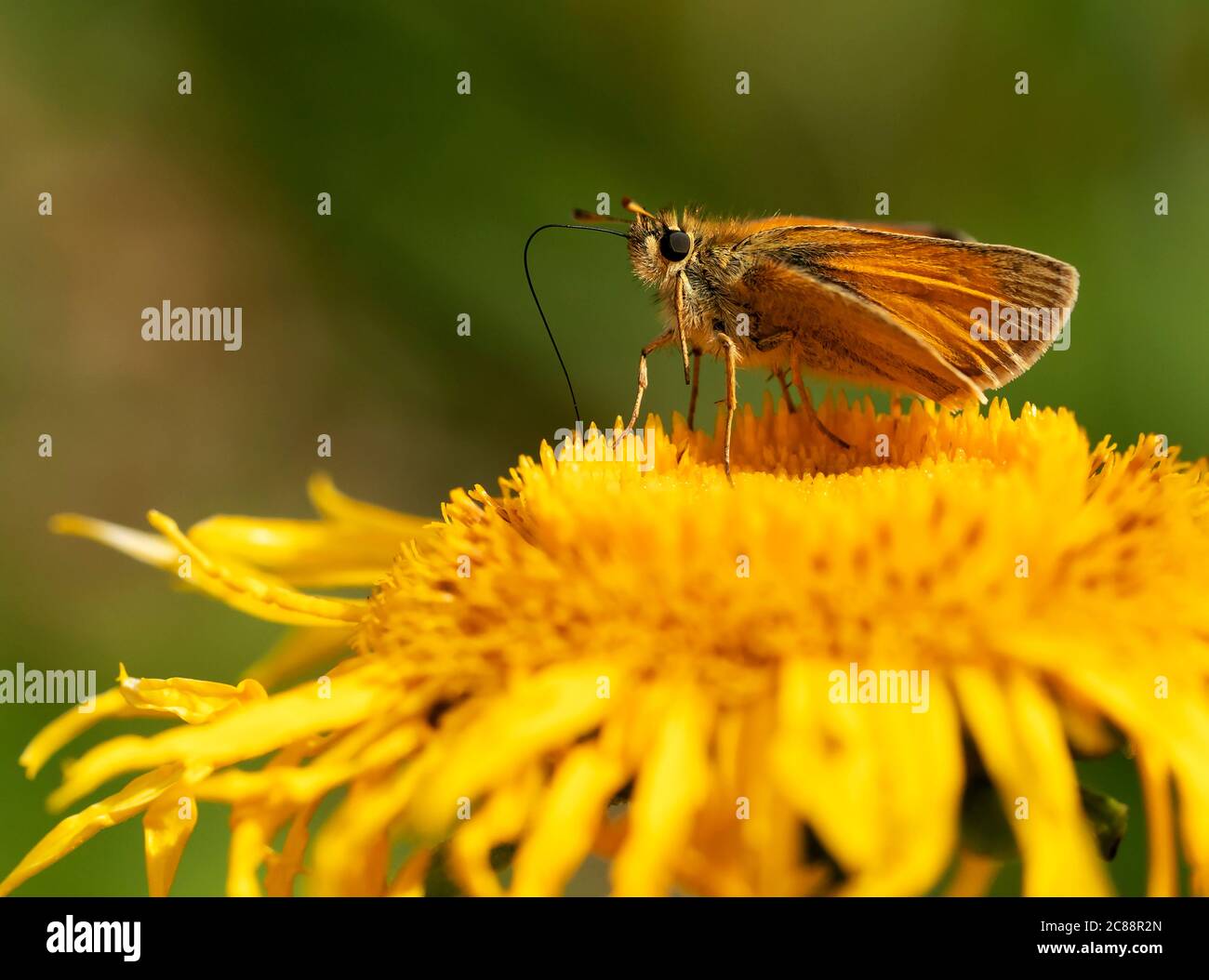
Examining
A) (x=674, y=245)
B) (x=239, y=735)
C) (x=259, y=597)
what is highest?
(x=674, y=245)

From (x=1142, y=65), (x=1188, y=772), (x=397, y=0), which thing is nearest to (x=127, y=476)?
(x=397, y=0)

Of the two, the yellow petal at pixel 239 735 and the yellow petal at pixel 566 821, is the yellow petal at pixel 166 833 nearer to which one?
the yellow petal at pixel 239 735

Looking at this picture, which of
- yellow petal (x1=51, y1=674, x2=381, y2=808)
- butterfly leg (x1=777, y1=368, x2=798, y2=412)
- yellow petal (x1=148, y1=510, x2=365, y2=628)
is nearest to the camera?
yellow petal (x1=51, y1=674, x2=381, y2=808)

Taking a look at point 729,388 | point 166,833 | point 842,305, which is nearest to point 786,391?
point 729,388

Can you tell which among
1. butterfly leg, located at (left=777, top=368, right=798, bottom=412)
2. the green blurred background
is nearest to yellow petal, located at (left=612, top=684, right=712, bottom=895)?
butterfly leg, located at (left=777, top=368, right=798, bottom=412)

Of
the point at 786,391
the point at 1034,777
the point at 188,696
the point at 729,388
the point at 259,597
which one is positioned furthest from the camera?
the point at 786,391

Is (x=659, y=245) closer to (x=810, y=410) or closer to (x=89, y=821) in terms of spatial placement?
(x=810, y=410)

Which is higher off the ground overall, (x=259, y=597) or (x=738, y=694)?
(x=259, y=597)

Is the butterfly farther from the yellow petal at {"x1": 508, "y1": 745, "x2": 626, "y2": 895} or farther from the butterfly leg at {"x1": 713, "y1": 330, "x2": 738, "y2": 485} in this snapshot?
the yellow petal at {"x1": 508, "y1": 745, "x2": 626, "y2": 895}
